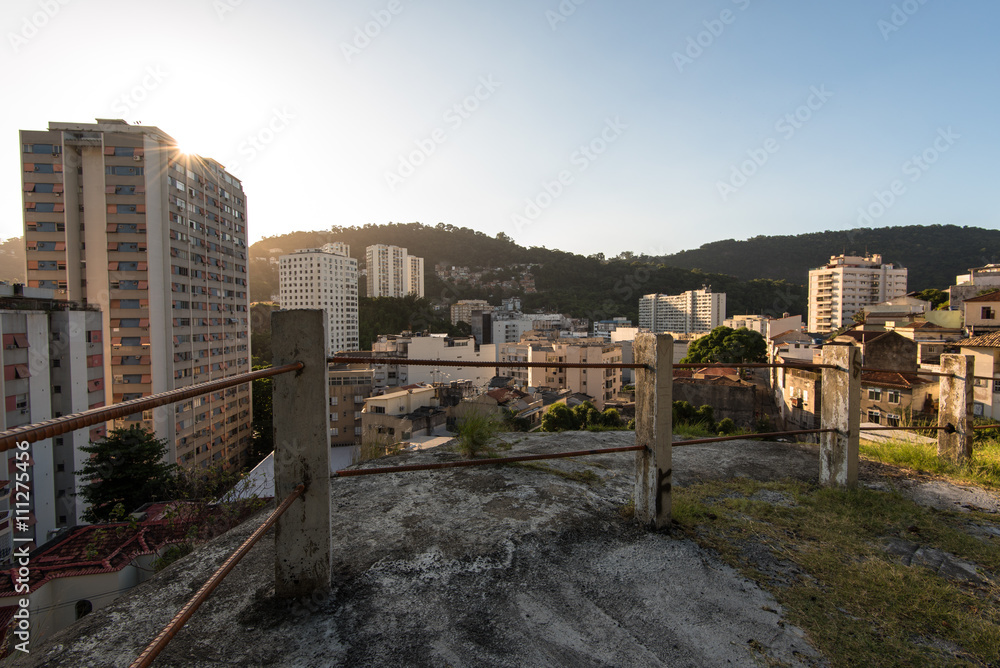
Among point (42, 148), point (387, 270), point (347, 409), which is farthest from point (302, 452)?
point (387, 270)

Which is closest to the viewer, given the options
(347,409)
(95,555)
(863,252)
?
(95,555)

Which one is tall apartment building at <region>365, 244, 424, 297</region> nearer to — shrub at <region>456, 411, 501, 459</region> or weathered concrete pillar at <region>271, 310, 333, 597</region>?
shrub at <region>456, 411, 501, 459</region>

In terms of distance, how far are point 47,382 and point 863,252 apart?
112882 mm

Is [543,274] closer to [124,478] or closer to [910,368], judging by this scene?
[910,368]

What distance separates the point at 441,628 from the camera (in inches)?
58.4

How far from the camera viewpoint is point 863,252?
285ft

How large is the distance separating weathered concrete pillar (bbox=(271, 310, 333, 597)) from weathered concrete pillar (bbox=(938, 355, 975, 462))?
4.35 m

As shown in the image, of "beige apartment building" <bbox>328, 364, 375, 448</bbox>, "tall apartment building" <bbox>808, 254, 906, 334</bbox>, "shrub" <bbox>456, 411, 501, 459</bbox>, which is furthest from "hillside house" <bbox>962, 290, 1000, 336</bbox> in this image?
"tall apartment building" <bbox>808, 254, 906, 334</bbox>

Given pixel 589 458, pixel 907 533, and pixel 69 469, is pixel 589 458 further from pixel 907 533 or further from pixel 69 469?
pixel 69 469

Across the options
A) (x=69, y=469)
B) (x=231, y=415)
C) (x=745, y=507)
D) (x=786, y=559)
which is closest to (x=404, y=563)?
(x=786, y=559)

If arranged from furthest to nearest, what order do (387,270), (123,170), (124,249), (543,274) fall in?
(543,274) < (387,270) < (124,249) < (123,170)

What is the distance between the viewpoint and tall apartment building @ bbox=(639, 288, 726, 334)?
3164 inches

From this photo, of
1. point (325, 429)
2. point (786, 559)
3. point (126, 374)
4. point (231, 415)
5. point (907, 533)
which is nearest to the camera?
point (325, 429)

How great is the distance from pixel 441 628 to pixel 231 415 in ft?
122
